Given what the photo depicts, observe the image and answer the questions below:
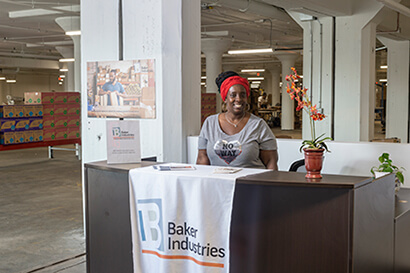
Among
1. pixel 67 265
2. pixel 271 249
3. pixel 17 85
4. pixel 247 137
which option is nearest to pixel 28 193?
pixel 67 265

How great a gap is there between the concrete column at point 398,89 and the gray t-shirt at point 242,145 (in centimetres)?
921

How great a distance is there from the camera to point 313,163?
244cm

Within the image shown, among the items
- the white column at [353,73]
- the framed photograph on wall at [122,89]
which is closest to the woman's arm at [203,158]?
the framed photograph on wall at [122,89]

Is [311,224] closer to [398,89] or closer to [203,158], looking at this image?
[203,158]

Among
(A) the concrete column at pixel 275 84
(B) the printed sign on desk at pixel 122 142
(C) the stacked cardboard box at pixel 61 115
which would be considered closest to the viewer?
(B) the printed sign on desk at pixel 122 142

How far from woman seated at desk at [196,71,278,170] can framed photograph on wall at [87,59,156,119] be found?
1.07 m

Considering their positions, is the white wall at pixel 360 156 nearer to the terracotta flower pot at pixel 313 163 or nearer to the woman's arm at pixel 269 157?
the woman's arm at pixel 269 157

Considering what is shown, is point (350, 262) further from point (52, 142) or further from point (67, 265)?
point (52, 142)

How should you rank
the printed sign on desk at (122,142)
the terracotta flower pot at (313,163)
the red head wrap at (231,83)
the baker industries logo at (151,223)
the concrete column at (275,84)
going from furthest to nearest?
the concrete column at (275,84)
the red head wrap at (231,83)
the printed sign on desk at (122,142)
the baker industries logo at (151,223)
the terracotta flower pot at (313,163)

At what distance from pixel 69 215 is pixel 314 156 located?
4451 mm

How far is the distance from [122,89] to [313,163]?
2.56 metres

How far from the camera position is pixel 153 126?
4.48 metres

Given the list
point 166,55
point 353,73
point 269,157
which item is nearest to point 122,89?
point 166,55

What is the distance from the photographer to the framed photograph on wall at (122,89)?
176 inches
